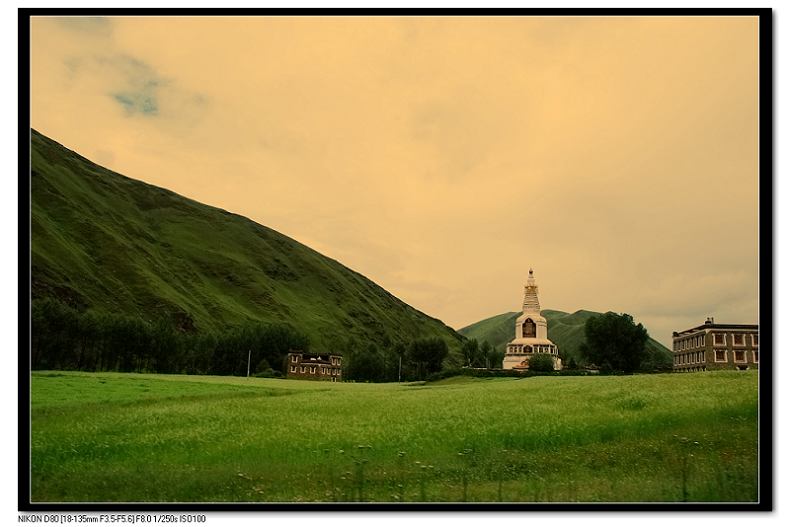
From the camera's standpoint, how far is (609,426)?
19.4 m

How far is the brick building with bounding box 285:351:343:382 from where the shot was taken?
116 meters

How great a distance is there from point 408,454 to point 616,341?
76852 millimetres

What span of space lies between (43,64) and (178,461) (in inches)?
515

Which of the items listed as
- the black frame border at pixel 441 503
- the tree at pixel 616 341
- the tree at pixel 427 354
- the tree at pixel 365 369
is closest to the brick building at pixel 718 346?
the black frame border at pixel 441 503

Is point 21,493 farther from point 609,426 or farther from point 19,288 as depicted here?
point 609,426

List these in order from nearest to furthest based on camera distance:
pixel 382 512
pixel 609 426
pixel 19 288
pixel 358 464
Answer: pixel 382 512 → pixel 358 464 → pixel 19 288 → pixel 609 426

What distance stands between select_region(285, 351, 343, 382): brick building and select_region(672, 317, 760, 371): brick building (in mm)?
76816

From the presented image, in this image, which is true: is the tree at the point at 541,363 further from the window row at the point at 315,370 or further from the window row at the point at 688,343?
the window row at the point at 688,343

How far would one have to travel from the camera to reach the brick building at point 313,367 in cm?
11575

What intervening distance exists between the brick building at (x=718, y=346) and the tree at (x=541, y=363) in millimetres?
39025

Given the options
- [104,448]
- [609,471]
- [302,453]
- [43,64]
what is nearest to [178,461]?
[104,448]

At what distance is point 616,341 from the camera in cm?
8806

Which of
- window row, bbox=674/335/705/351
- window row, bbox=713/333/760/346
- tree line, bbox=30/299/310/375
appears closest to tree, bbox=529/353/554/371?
tree line, bbox=30/299/310/375

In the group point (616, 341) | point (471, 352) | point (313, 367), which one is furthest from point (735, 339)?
point (471, 352)
